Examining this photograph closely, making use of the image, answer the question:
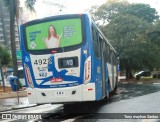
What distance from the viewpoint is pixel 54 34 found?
11.6 metres

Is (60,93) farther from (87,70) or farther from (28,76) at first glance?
(28,76)

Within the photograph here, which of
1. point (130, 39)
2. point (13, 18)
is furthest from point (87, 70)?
point (130, 39)

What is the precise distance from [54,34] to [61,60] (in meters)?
0.93

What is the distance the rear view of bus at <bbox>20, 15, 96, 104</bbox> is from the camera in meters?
11.3

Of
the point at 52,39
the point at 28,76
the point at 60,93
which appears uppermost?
the point at 52,39

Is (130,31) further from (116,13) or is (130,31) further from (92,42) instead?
(92,42)

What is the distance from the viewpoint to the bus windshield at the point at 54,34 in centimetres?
1140

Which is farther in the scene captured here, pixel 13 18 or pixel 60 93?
pixel 13 18

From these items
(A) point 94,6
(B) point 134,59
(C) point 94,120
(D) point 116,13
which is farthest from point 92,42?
(A) point 94,6

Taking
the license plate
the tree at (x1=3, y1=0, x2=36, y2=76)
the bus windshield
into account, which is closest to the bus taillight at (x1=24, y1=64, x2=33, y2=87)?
the bus windshield

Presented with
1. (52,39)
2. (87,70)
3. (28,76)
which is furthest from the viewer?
(28,76)

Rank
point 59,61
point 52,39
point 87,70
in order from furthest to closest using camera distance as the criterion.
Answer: point 52,39 < point 59,61 < point 87,70

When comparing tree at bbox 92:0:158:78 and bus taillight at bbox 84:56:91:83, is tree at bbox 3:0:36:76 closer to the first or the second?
bus taillight at bbox 84:56:91:83

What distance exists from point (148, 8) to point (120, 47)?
1103 cm
